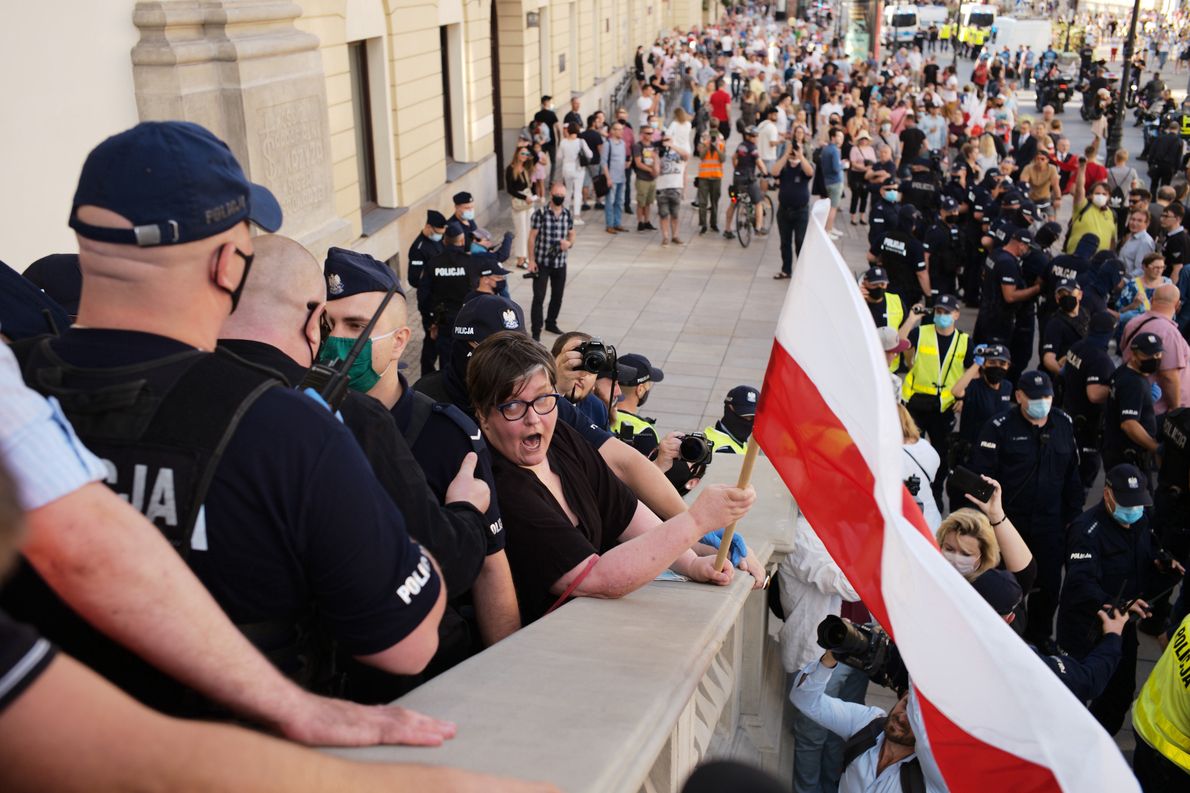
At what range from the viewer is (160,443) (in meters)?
Result: 1.73

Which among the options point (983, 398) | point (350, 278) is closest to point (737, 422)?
point (983, 398)

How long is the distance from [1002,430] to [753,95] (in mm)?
21740

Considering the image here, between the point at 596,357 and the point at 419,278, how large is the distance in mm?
5492

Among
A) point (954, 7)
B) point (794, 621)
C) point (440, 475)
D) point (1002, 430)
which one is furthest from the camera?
point (954, 7)

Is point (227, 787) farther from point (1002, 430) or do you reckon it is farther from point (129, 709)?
point (1002, 430)

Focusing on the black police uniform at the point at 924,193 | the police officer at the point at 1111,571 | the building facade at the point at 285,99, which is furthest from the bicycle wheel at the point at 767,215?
the police officer at the point at 1111,571

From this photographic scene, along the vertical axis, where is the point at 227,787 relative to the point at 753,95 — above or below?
above

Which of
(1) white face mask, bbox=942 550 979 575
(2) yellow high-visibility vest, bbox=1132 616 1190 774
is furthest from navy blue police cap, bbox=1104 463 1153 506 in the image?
(2) yellow high-visibility vest, bbox=1132 616 1190 774

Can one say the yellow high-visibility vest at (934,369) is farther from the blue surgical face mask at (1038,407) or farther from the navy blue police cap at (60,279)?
the navy blue police cap at (60,279)

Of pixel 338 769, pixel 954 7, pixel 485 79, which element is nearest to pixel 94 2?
pixel 338 769

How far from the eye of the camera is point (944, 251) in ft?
45.4

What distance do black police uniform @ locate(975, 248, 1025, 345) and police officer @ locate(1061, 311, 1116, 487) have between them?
2.17 metres

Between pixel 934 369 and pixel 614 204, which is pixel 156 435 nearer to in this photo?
pixel 934 369

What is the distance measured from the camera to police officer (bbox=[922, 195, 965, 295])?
13820mm
